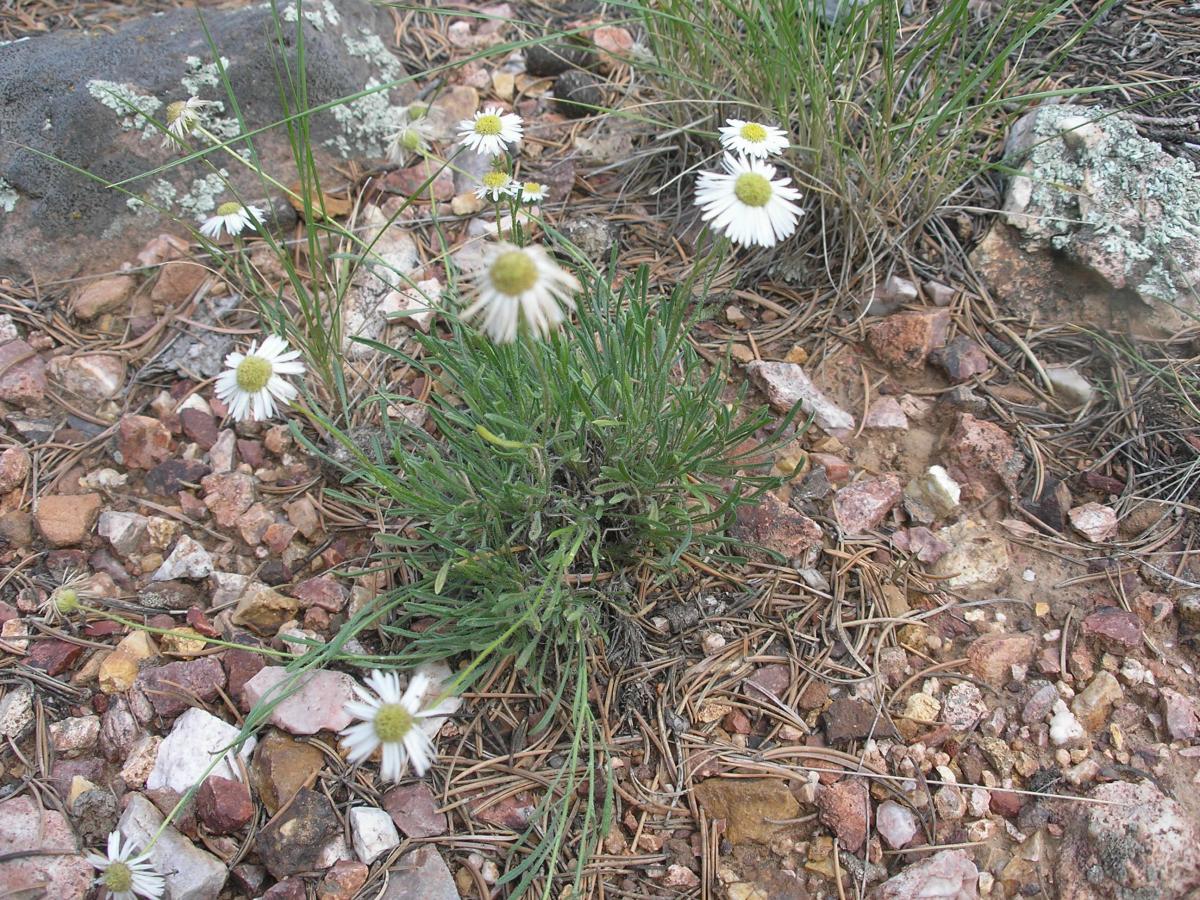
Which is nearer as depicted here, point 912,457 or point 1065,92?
point 1065,92

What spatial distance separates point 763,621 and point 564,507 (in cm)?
56

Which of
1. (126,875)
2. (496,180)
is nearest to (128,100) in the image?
(496,180)

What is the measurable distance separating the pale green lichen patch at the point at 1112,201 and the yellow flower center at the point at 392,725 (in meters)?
2.07

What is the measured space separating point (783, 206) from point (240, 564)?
5.20 ft

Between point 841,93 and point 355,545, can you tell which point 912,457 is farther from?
point 355,545

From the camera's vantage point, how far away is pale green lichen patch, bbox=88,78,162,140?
2.62 meters

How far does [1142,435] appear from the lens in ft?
7.04

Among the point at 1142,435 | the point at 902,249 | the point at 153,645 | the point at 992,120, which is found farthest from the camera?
the point at 992,120

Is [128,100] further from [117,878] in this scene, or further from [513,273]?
[117,878]

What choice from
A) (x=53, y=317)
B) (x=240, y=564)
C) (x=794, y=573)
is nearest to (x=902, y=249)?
(x=794, y=573)

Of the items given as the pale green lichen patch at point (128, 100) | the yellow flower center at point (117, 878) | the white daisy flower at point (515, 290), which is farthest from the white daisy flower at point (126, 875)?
the pale green lichen patch at point (128, 100)

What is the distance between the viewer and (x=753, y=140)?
1.95 m

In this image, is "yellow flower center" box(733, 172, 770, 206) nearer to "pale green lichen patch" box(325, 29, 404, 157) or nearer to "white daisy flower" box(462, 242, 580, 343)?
"white daisy flower" box(462, 242, 580, 343)

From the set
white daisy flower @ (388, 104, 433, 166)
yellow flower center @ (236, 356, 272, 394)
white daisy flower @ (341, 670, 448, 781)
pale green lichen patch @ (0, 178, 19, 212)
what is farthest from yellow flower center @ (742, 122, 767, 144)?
pale green lichen patch @ (0, 178, 19, 212)
